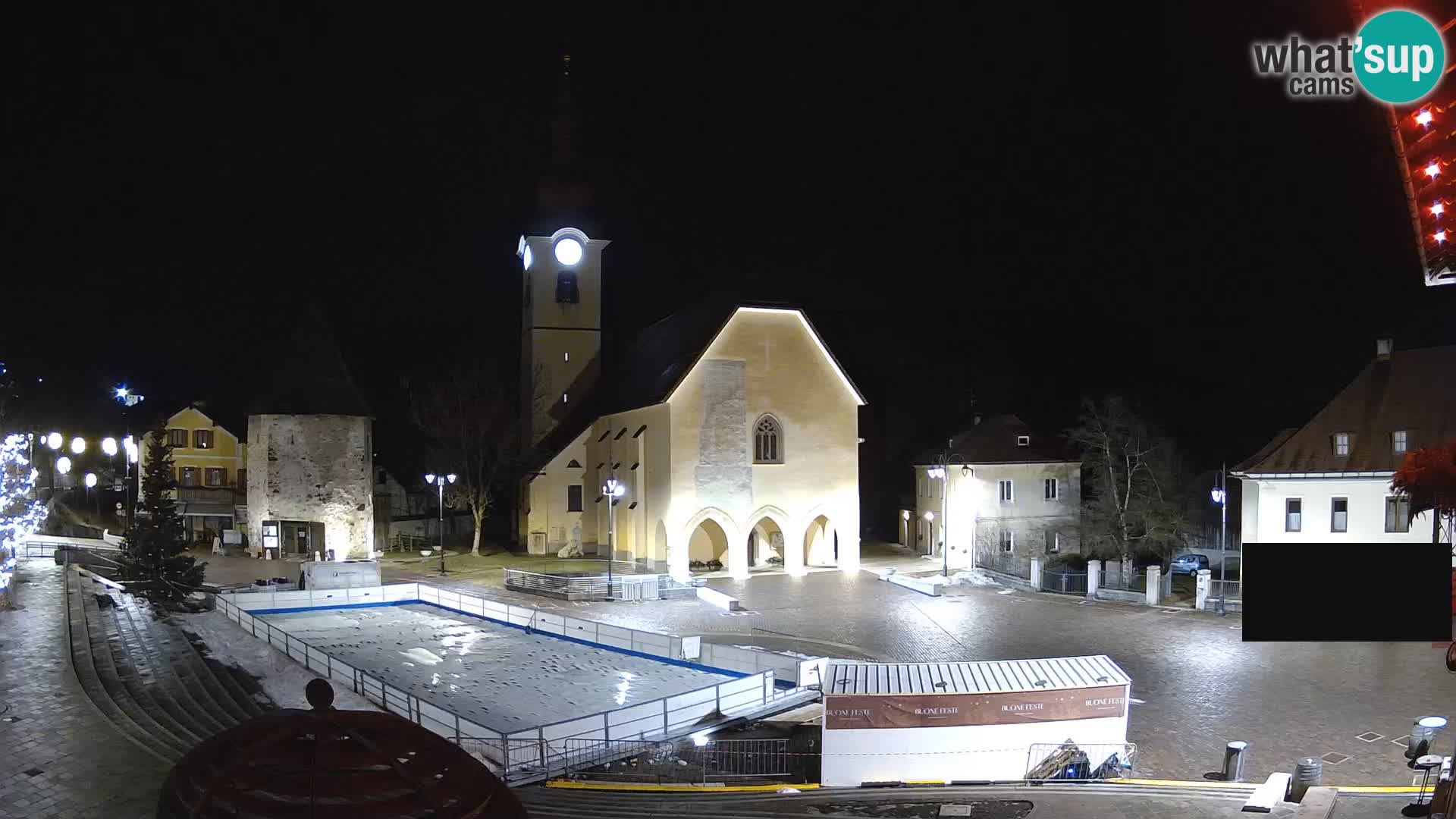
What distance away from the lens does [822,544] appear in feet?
127

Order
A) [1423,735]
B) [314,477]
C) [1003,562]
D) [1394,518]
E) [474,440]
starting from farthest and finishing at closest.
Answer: [474,440] → [314,477] → [1003,562] → [1394,518] → [1423,735]

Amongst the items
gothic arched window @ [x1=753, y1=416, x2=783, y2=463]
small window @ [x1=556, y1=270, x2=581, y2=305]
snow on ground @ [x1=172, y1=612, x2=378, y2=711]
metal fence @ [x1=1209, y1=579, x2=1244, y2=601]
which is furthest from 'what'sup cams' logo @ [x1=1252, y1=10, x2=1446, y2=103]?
small window @ [x1=556, y1=270, x2=581, y2=305]

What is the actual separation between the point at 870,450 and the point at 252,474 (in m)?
37.5

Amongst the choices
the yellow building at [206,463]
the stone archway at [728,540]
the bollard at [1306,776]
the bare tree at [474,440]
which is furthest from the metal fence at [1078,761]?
the yellow building at [206,463]

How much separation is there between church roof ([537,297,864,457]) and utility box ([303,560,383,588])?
37.5 ft

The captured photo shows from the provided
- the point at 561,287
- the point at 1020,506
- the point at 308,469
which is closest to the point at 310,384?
the point at 308,469

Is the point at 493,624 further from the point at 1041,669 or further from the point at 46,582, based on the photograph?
the point at 1041,669

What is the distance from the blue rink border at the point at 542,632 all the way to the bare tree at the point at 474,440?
13.0 meters

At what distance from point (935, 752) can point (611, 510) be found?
23244 mm

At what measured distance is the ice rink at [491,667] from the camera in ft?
57.6

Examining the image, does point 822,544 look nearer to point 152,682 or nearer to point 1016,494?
point 1016,494

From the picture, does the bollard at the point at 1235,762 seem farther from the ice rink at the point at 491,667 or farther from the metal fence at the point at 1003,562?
the metal fence at the point at 1003,562

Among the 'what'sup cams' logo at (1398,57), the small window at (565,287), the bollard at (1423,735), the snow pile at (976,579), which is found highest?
the small window at (565,287)

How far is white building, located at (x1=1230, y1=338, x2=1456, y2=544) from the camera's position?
29.2 meters
